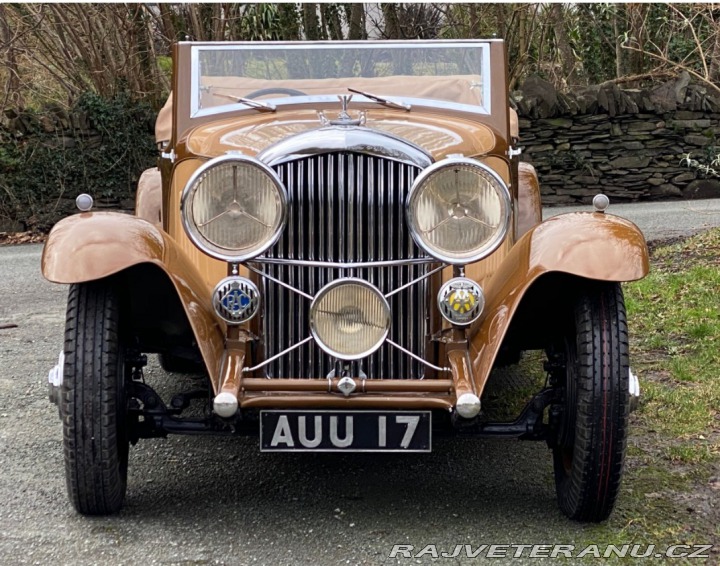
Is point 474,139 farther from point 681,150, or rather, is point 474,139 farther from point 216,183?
point 681,150

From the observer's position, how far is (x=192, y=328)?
9.76 ft

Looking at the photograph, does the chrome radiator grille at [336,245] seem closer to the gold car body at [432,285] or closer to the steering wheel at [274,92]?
the gold car body at [432,285]

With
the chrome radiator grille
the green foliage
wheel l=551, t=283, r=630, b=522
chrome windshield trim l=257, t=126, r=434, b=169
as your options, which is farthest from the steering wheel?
the green foliage

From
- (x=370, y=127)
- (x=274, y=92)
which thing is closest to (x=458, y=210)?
(x=370, y=127)

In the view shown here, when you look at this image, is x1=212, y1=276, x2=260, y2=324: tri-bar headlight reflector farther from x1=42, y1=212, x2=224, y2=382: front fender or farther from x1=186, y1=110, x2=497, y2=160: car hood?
x1=186, y1=110, x2=497, y2=160: car hood

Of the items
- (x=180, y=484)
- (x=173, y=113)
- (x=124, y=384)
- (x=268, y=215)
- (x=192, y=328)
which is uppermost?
(x=173, y=113)

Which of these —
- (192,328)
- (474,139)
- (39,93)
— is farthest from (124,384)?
(39,93)

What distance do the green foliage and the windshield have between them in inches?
319

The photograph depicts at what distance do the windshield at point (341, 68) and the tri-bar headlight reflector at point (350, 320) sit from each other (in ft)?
5.03

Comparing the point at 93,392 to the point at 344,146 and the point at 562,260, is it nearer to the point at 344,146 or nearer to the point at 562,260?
the point at 344,146

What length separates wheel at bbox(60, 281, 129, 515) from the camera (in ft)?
9.57

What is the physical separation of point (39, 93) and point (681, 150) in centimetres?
885

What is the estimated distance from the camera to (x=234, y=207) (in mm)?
3008

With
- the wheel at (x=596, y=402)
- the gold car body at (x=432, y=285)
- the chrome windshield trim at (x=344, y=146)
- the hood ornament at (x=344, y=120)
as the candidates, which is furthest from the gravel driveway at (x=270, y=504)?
the hood ornament at (x=344, y=120)
